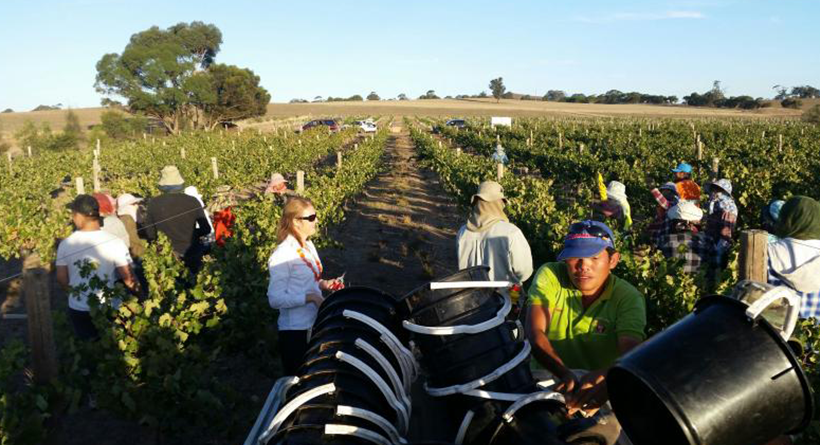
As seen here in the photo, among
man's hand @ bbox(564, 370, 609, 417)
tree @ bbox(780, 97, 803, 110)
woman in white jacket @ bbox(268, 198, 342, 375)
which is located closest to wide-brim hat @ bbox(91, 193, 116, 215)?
woman in white jacket @ bbox(268, 198, 342, 375)

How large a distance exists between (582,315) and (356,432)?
1.33 metres

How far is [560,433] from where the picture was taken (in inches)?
74.7

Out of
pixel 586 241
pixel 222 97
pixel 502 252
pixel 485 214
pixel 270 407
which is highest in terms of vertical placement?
pixel 222 97

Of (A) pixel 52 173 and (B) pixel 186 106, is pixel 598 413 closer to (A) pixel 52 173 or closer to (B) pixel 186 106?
(A) pixel 52 173

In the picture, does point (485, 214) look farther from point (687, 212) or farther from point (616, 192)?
point (616, 192)

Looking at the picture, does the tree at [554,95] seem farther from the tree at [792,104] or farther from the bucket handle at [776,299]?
the bucket handle at [776,299]

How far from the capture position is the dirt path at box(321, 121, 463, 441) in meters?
3.06

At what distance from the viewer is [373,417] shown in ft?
6.37

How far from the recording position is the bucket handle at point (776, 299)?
1.53 metres

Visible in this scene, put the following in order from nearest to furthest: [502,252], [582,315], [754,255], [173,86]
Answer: [582,315]
[754,255]
[502,252]
[173,86]

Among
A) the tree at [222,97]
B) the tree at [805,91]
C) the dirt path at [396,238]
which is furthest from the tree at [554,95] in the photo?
the dirt path at [396,238]

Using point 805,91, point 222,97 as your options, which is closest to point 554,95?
point 805,91

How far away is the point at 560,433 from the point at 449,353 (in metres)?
0.50

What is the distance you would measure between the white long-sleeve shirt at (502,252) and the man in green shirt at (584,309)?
1.42 metres
